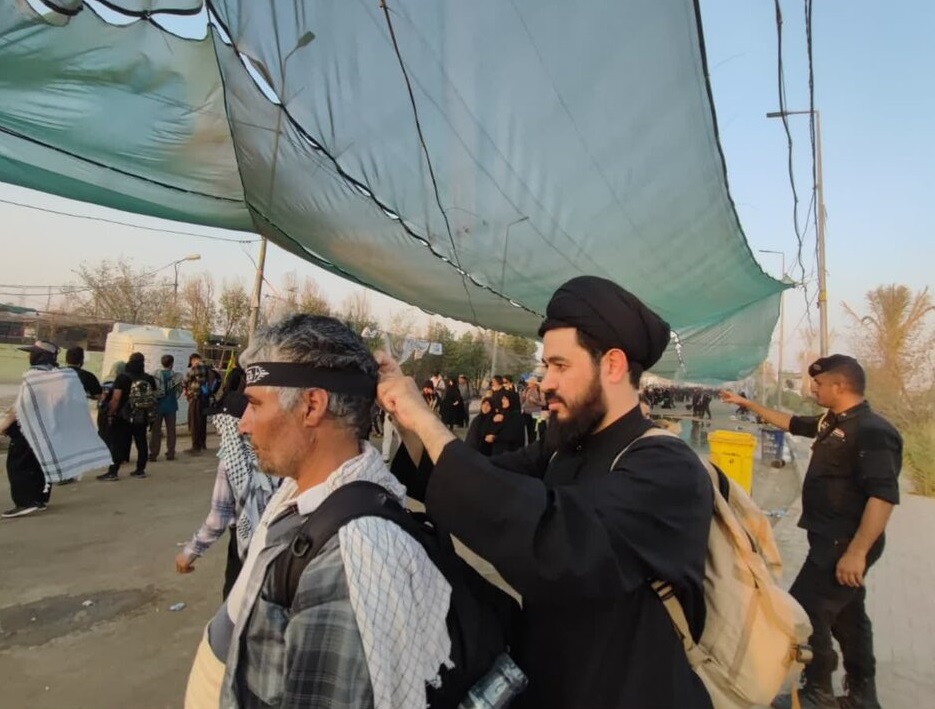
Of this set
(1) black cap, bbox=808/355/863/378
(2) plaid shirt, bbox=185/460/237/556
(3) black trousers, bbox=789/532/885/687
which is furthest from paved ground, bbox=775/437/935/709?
(2) plaid shirt, bbox=185/460/237/556

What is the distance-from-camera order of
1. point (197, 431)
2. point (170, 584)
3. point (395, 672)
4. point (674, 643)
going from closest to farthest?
point (395, 672)
point (674, 643)
point (170, 584)
point (197, 431)

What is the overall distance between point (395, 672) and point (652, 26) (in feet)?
9.21

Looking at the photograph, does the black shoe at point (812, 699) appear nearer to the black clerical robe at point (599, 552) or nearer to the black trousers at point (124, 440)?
the black clerical robe at point (599, 552)

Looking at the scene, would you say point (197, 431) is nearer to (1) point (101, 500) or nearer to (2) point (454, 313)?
(1) point (101, 500)

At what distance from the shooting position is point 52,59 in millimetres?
2516

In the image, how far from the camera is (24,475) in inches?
231

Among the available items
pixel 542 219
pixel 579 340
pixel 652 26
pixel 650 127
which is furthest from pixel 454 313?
pixel 579 340

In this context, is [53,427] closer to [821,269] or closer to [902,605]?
[902,605]

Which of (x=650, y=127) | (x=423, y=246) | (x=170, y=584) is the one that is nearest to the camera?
(x=650, y=127)

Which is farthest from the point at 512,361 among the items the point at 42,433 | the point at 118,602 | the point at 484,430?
the point at 118,602

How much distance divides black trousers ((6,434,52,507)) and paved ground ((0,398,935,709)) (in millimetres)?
230

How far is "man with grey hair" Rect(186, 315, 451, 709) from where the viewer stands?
0.98 m

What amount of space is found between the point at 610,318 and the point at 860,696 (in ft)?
9.98

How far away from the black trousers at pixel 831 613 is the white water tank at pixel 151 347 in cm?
1191
